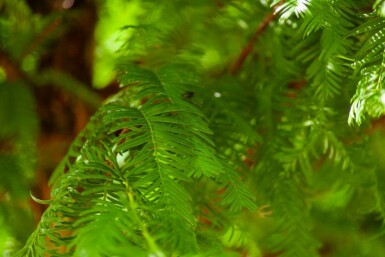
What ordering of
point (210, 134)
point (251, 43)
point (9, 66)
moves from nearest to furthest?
1. point (210, 134)
2. point (251, 43)
3. point (9, 66)

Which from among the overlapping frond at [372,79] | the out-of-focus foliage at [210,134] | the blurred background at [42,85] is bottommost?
the blurred background at [42,85]

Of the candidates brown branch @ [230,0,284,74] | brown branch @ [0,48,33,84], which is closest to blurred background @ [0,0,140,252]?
brown branch @ [0,48,33,84]

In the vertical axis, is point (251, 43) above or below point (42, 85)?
above

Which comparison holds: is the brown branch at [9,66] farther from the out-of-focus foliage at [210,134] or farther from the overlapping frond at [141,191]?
the overlapping frond at [141,191]

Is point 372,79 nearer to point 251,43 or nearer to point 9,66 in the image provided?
point 251,43

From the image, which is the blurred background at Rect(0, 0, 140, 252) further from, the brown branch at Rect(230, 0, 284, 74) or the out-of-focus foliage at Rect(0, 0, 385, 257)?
the brown branch at Rect(230, 0, 284, 74)

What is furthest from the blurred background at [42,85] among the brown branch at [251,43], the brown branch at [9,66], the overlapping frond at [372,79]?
the overlapping frond at [372,79]

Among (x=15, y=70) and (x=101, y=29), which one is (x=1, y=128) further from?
(x=101, y=29)

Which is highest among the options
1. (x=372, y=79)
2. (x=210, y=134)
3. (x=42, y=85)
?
(x=372, y=79)

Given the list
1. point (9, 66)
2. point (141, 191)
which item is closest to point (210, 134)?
point (141, 191)
